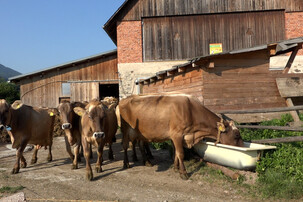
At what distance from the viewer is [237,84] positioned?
8.72 meters

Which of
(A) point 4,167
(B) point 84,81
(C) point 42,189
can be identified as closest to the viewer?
(C) point 42,189

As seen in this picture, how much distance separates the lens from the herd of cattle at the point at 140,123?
20.8 ft

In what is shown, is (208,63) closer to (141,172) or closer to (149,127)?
(149,127)

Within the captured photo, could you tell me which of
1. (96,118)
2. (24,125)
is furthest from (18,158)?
(96,118)

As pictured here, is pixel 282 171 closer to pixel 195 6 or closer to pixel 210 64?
pixel 210 64

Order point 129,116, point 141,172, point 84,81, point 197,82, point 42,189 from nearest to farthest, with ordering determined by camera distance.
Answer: point 42,189 → point 141,172 → point 129,116 → point 197,82 → point 84,81

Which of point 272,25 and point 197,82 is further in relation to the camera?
point 272,25

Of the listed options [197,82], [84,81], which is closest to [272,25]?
[197,82]

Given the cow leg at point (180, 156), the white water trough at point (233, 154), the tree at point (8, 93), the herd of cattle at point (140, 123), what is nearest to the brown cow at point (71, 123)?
the herd of cattle at point (140, 123)

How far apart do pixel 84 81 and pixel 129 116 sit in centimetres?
1040

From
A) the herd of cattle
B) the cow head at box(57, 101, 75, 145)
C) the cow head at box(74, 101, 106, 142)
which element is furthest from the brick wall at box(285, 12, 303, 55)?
the cow head at box(57, 101, 75, 145)

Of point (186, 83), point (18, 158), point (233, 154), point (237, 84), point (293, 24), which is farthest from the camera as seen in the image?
point (293, 24)

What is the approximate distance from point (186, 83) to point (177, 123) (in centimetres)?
316

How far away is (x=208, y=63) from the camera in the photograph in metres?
8.12
